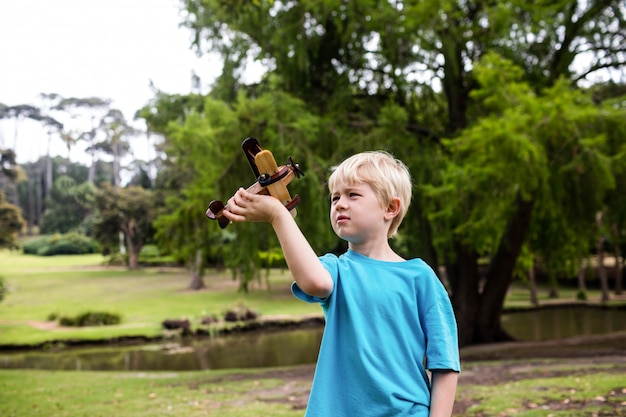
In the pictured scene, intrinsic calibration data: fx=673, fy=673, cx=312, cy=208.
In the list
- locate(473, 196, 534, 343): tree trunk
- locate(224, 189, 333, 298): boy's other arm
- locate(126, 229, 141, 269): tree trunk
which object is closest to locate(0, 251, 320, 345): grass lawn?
locate(126, 229, 141, 269): tree trunk

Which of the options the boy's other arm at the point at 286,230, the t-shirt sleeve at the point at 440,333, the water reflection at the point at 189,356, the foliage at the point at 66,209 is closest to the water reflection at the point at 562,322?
the water reflection at the point at 189,356

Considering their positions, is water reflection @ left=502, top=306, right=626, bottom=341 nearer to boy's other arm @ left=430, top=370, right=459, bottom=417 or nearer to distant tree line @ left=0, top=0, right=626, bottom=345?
distant tree line @ left=0, top=0, right=626, bottom=345

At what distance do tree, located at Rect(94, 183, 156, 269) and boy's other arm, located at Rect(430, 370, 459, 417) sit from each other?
125 ft

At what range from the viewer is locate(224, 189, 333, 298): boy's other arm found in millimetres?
1456

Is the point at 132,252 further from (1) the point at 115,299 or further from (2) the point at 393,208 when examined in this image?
(2) the point at 393,208

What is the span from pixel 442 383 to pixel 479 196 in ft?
29.4

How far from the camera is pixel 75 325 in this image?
22422 mm

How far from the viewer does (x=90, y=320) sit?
22469mm

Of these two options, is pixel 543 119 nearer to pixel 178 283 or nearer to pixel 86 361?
pixel 86 361

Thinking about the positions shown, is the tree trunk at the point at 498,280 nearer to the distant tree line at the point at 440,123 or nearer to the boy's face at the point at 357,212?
the distant tree line at the point at 440,123

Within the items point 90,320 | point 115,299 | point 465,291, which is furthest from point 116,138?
point 465,291

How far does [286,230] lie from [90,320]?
22560 millimetres

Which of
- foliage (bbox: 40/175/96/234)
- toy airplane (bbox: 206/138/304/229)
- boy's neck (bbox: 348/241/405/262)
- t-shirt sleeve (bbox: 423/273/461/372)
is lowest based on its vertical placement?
t-shirt sleeve (bbox: 423/273/461/372)

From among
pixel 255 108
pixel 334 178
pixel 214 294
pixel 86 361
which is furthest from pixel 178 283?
pixel 334 178
